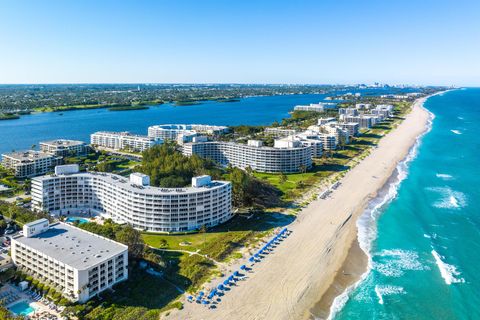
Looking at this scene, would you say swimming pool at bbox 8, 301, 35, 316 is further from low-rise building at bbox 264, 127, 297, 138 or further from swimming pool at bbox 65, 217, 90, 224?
low-rise building at bbox 264, 127, 297, 138

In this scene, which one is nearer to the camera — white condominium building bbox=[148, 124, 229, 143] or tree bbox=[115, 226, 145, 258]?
tree bbox=[115, 226, 145, 258]

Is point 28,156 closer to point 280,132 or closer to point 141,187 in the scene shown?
point 141,187

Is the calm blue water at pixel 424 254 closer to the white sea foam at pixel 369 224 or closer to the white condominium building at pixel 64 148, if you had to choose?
the white sea foam at pixel 369 224

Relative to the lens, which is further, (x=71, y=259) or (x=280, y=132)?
(x=280, y=132)

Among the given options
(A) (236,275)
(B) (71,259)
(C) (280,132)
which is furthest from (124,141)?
(A) (236,275)

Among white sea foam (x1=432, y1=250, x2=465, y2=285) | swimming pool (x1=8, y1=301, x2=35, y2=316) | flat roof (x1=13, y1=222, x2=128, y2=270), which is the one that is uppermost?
flat roof (x1=13, y1=222, x2=128, y2=270)

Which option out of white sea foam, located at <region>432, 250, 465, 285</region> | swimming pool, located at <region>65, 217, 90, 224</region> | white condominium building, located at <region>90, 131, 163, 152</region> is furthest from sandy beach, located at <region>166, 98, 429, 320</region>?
white condominium building, located at <region>90, 131, 163, 152</region>

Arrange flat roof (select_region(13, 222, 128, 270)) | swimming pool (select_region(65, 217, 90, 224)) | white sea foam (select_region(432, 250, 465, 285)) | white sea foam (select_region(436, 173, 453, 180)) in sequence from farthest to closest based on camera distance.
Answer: white sea foam (select_region(436, 173, 453, 180)) < swimming pool (select_region(65, 217, 90, 224)) < white sea foam (select_region(432, 250, 465, 285)) < flat roof (select_region(13, 222, 128, 270))
